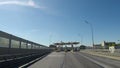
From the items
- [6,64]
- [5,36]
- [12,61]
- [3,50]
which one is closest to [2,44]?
[3,50]

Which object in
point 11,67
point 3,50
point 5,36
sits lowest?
point 11,67

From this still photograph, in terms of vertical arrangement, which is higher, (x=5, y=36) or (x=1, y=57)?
(x=5, y=36)

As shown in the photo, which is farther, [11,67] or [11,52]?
[11,52]

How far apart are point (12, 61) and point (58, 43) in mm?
156247

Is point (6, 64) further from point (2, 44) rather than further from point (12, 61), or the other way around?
point (2, 44)

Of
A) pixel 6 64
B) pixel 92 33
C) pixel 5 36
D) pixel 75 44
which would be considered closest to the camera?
pixel 6 64

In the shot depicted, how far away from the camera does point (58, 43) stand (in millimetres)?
171125

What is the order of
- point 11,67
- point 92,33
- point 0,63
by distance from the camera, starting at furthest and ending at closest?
point 92,33 → point 11,67 → point 0,63

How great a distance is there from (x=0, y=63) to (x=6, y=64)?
1380 mm

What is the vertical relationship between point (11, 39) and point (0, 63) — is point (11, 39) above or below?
above

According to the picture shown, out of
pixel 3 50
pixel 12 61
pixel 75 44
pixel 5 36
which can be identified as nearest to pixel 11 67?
pixel 12 61

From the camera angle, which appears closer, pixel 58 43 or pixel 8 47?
pixel 8 47

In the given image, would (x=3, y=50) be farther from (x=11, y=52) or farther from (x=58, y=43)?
(x=58, y=43)

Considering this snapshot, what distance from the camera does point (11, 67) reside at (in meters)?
14.3
